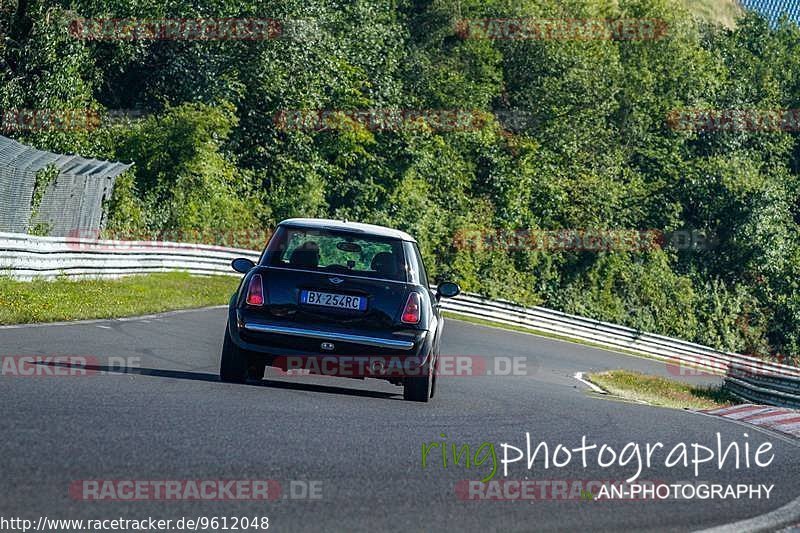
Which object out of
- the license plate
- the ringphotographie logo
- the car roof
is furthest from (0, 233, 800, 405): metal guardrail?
the ringphotographie logo

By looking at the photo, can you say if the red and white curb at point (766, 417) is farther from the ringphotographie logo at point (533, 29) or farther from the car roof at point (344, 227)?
the ringphotographie logo at point (533, 29)

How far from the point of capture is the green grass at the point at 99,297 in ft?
52.1

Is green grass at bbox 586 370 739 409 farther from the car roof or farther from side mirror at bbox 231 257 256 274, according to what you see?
side mirror at bbox 231 257 256 274

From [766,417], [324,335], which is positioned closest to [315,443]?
[324,335]

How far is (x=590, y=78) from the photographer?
62531 millimetres

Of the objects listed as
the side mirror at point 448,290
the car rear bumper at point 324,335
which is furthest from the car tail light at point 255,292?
the side mirror at point 448,290

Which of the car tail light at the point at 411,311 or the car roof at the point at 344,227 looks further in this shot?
the car roof at the point at 344,227

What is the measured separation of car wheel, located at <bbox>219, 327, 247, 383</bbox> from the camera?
10.3 m

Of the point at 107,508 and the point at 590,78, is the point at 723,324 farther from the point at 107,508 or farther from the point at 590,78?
the point at 107,508

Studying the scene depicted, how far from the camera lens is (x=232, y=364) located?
10.4 meters

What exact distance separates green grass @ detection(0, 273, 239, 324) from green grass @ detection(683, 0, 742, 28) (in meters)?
73.5

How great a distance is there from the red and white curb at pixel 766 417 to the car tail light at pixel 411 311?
3999mm

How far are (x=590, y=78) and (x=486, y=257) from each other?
16.9m

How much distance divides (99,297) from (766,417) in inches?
428
